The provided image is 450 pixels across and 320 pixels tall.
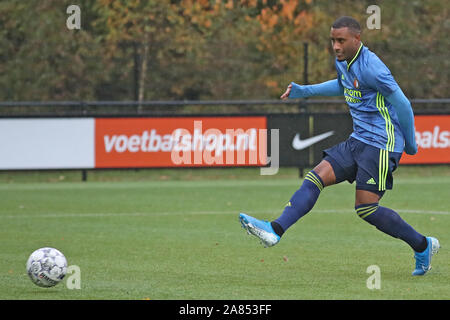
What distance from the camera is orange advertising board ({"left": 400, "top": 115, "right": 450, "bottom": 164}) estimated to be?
18562 mm

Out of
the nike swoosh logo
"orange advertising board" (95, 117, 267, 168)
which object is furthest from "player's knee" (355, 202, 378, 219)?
the nike swoosh logo

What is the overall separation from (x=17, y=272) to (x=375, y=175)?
311 cm

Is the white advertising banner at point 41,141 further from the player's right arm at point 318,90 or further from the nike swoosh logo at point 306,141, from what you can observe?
the player's right arm at point 318,90

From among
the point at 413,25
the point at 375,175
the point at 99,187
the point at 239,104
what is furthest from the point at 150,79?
the point at 375,175

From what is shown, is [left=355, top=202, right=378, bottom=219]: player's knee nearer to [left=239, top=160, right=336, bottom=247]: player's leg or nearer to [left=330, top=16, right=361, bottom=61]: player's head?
[left=239, top=160, right=336, bottom=247]: player's leg

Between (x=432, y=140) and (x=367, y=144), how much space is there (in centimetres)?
1124

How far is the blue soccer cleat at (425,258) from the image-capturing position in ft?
26.1

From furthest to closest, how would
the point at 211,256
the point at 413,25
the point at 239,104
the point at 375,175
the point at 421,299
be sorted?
the point at 413,25
the point at 239,104
the point at 211,256
the point at 375,175
the point at 421,299

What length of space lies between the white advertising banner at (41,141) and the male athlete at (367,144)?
1060 centimetres

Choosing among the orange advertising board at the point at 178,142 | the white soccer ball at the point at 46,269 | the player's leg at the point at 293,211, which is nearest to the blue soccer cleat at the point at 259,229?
the player's leg at the point at 293,211

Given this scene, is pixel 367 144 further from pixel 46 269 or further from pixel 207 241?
pixel 207 241

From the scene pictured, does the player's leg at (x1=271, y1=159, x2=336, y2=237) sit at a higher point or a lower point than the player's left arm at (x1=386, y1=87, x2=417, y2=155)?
lower

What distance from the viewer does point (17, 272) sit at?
8328 millimetres

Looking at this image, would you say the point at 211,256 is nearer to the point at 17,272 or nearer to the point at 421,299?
the point at 17,272
